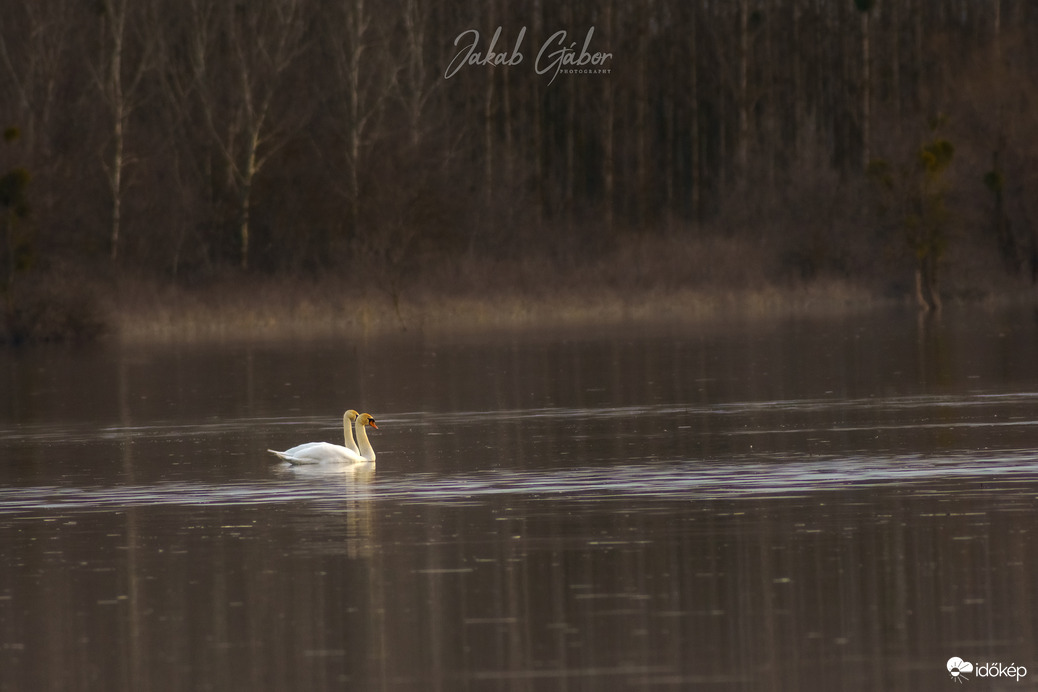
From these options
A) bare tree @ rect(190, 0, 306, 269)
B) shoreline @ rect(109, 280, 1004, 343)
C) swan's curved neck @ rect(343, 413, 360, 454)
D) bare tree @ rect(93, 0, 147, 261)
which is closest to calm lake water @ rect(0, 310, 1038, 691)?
swan's curved neck @ rect(343, 413, 360, 454)


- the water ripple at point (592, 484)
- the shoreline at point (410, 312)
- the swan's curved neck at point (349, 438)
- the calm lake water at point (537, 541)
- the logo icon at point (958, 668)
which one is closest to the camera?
the logo icon at point (958, 668)

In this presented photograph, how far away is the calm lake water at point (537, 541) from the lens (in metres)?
9.30

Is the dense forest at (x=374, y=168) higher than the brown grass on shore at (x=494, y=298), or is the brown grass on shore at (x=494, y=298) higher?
the dense forest at (x=374, y=168)

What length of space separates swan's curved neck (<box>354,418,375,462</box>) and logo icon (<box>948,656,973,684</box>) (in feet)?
33.0

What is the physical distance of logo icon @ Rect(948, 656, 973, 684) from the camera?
8.59 m

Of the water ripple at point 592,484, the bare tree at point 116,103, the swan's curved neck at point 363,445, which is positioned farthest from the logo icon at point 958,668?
the bare tree at point 116,103

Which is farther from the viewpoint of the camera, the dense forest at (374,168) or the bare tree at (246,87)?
the bare tree at (246,87)

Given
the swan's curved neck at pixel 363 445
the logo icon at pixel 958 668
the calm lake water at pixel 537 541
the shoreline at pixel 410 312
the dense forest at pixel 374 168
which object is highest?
the dense forest at pixel 374 168

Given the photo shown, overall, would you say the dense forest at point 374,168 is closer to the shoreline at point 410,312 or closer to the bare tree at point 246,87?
the bare tree at point 246,87

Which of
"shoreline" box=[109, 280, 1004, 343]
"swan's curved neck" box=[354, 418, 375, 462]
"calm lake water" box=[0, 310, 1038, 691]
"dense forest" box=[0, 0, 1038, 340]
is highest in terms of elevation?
"dense forest" box=[0, 0, 1038, 340]

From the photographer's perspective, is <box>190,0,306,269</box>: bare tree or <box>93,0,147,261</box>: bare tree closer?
<box>93,0,147,261</box>: bare tree

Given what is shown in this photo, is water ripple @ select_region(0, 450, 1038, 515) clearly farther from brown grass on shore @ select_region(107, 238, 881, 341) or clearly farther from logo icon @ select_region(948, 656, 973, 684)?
brown grass on shore @ select_region(107, 238, 881, 341)

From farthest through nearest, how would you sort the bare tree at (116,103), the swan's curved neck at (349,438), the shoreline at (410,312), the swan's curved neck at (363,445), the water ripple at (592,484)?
the bare tree at (116,103) < the shoreline at (410,312) < the swan's curved neck at (349,438) < the swan's curved neck at (363,445) < the water ripple at (592,484)

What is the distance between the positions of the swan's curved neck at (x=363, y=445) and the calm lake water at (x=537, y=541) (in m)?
0.31
